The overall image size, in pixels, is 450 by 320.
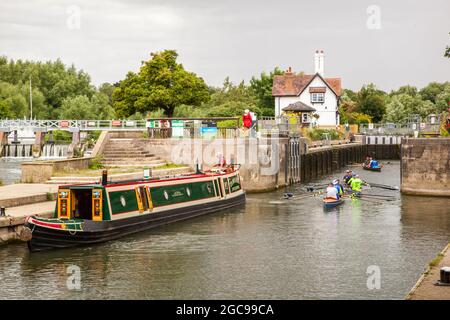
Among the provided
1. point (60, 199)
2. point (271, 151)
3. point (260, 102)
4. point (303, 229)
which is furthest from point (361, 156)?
point (60, 199)

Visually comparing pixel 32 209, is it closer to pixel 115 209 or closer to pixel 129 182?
pixel 115 209

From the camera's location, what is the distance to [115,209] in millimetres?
26906

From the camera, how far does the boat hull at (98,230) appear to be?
23938 millimetres

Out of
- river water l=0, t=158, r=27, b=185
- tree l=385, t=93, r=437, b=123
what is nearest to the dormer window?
tree l=385, t=93, r=437, b=123

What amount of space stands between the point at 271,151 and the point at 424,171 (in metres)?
9.93

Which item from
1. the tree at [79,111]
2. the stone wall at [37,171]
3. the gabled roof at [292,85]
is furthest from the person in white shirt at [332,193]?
the tree at [79,111]

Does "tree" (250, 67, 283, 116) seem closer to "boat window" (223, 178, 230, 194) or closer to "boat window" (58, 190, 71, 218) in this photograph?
"boat window" (223, 178, 230, 194)

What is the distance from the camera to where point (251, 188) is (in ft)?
141

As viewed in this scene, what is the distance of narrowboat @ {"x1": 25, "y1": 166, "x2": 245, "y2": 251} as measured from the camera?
80.2 feet

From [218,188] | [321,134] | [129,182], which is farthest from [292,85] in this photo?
[129,182]

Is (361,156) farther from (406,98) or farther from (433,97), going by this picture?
(433,97)

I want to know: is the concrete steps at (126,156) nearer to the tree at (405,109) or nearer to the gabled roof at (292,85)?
the gabled roof at (292,85)

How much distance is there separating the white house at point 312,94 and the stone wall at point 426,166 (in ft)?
152

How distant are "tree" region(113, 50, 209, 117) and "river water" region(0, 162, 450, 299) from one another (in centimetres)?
3582
